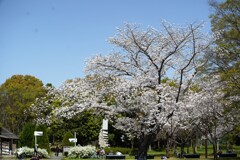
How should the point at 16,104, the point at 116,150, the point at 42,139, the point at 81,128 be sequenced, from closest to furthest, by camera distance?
the point at 42,139 → the point at 116,150 → the point at 16,104 → the point at 81,128

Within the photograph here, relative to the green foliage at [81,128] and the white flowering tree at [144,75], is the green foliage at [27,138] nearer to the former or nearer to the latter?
the green foliage at [81,128]

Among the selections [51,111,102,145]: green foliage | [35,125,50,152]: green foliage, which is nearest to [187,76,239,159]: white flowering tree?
[35,125,50,152]: green foliage

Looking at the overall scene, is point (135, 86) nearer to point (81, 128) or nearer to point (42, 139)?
point (42, 139)

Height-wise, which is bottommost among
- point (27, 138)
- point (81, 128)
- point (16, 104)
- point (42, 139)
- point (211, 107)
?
point (42, 139)

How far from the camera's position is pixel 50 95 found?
20406 mm

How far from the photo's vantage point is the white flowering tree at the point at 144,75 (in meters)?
19.5

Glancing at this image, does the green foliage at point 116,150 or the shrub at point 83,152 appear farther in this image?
the green foliage at point 116,150

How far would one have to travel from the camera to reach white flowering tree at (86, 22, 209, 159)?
1945 cm

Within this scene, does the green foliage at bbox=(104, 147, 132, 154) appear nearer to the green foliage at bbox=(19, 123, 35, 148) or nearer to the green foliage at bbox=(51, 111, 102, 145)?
the green foliage at bbox=(51, 111, 102, 145)

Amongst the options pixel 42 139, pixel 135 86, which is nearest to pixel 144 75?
pixel 135 86

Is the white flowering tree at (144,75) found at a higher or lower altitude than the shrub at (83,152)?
higher

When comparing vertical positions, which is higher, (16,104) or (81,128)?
(16,104)

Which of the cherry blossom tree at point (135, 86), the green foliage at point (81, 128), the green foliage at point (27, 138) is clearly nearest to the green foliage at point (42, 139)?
the green foliage at point (27, 138)

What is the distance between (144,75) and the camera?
19.9 metres
